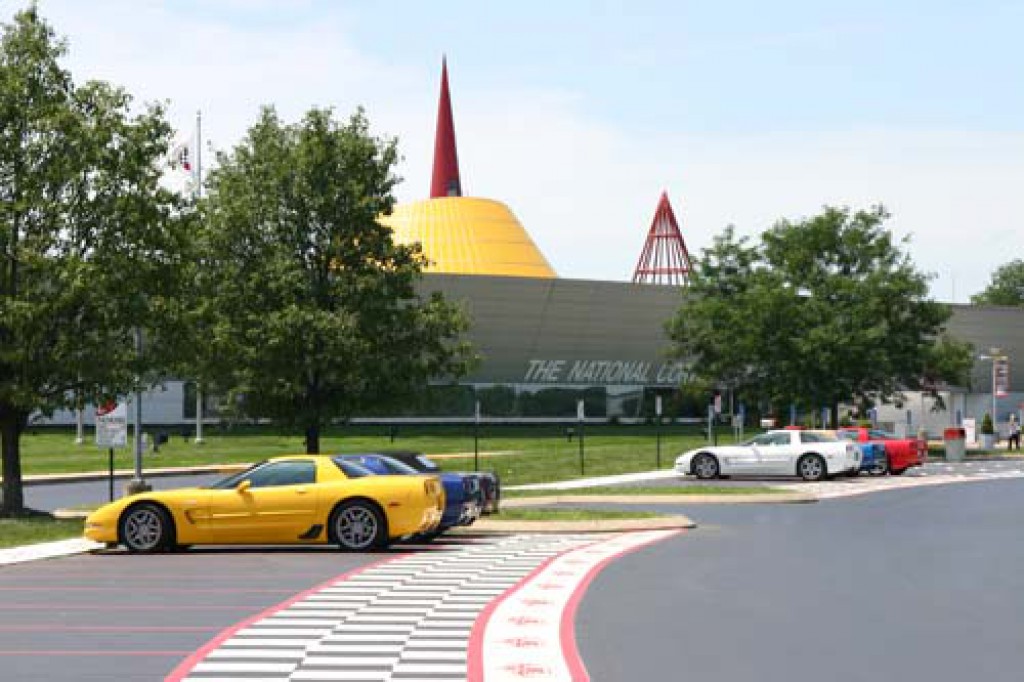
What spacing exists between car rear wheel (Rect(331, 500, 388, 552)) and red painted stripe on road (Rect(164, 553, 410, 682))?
5.76 ft

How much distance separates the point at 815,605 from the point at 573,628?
2.91 meters

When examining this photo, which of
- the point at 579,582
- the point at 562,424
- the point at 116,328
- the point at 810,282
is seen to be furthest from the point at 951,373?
the point at 579,582

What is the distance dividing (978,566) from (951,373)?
4816 centimetres

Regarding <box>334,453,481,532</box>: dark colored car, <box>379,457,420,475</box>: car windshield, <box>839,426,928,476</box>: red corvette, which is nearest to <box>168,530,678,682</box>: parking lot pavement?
<box>334,453,481,532</box>: dark colored car

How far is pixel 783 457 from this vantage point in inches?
1580

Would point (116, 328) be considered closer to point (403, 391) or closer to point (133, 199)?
point (133, 199)

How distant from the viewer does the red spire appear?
433ft

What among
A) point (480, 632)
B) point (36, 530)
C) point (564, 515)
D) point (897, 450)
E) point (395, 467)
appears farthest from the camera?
point (897, 450)

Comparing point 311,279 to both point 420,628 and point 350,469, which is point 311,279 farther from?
point 420,628

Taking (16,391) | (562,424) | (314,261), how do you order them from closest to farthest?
(16,391) → (314,261) → (562,424)

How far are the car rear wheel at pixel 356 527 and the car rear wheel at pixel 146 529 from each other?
2298 mm

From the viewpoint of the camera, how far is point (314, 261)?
3916 centimetres

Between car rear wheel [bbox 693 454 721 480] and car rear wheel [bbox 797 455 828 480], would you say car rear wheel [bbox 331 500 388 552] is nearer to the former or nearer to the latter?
car rear wheel [bbox 693 454 721 480]

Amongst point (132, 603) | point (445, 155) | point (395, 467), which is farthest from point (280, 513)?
point (445, 155)
